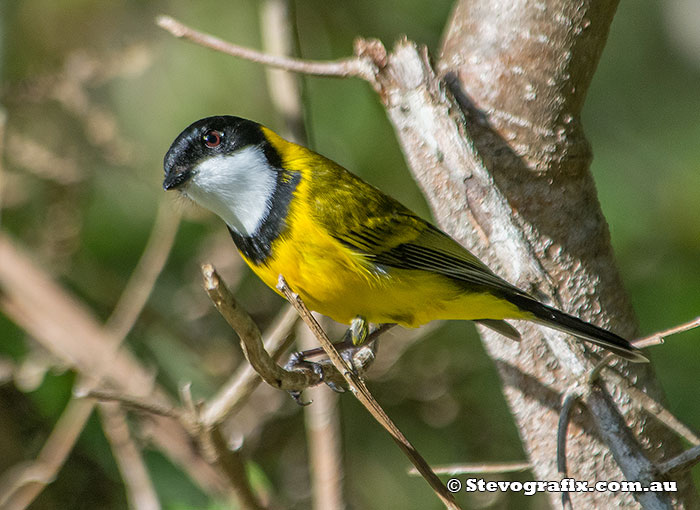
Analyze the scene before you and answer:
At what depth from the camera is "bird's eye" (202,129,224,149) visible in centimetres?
278

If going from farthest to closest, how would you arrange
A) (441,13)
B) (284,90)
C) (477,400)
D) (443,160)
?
(441,13), (477,400), (284,90), (443,160)

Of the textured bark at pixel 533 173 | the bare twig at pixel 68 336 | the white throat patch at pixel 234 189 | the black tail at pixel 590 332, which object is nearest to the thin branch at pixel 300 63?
the textured bark at pixel 533 173

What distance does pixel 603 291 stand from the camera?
101 inches

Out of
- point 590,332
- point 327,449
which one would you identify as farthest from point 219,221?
point 590,332

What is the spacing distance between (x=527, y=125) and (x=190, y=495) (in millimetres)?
2235

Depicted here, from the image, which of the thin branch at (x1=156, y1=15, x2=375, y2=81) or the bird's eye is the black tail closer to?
the thin branch at (x1=156, y1=15, x2=375, y2=81)

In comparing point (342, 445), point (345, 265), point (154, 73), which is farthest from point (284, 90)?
point (154, 73)

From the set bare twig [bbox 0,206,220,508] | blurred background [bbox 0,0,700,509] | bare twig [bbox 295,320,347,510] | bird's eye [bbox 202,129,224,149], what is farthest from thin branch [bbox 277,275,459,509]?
bare twig [bbox 0,206,220,508]

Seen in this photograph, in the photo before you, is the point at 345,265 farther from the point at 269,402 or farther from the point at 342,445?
the point at 269,402

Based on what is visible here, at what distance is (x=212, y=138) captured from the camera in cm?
280

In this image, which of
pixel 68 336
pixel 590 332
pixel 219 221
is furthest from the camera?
pixel 219 221

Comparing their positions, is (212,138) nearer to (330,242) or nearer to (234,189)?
(234,189)

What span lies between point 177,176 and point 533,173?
1180mm

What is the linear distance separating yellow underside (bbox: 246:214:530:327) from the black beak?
38cm
